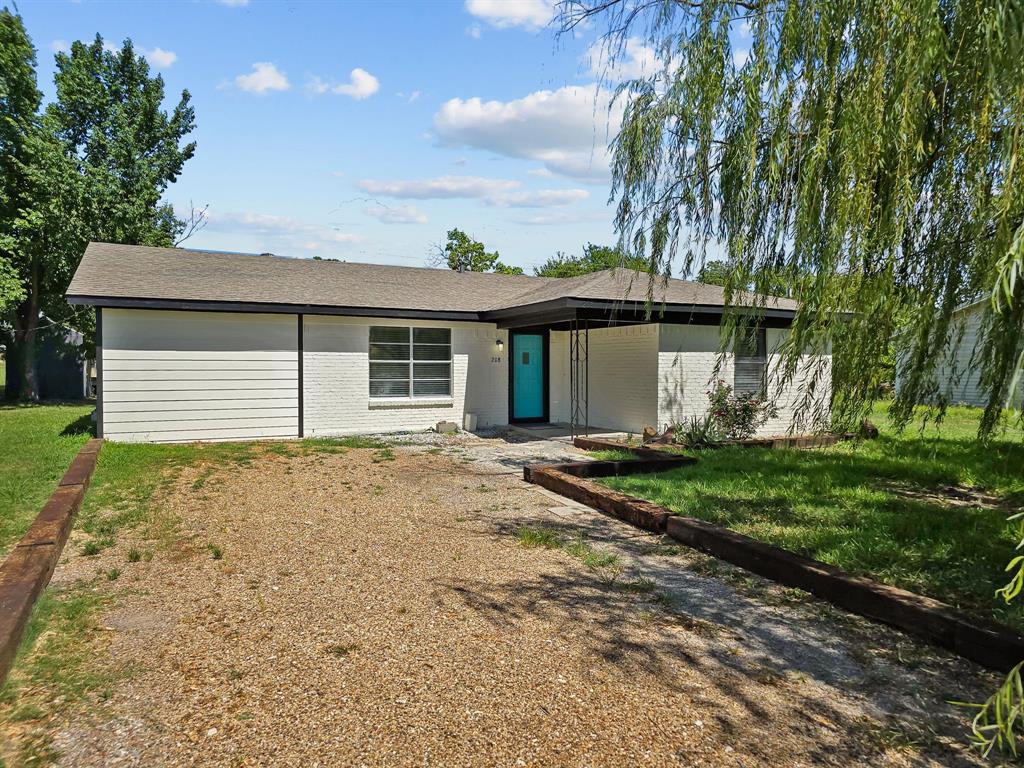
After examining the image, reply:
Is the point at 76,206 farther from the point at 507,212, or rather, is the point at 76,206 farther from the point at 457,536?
the point at 457,536

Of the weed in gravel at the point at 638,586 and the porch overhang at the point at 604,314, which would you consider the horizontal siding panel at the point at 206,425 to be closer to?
the porch overhang at the point at 604,314

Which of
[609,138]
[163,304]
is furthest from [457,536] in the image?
[163,304]

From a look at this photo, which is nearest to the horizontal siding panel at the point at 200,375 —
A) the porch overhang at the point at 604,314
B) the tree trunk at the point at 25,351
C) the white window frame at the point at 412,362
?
the white window frame at the point at 412,362

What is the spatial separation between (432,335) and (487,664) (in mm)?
10572

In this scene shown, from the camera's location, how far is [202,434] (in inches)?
446

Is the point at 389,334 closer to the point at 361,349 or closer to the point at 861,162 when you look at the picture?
the point at 361,349

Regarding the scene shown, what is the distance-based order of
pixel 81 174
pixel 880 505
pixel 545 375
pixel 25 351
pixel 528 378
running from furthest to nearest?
pixel 25 351
pixel 81 174
pixel 545 375
pixel 528 378
pixel 880 505

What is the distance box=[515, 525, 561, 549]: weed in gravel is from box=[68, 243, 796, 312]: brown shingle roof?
214 inches

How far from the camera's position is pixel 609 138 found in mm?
5887

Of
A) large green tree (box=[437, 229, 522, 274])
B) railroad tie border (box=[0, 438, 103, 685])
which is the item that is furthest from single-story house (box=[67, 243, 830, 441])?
large green tree (box=[437, 229, 522, 274])

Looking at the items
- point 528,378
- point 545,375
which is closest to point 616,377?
point 545,375

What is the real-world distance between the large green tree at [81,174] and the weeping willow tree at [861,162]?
17.9 m

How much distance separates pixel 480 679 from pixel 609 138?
194 inches

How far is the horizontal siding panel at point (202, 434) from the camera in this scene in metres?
10.8
